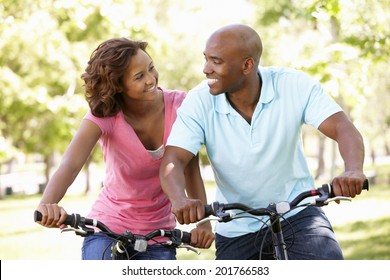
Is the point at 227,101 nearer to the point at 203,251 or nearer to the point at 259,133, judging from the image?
the point at 259,133

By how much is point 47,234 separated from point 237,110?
17390mm

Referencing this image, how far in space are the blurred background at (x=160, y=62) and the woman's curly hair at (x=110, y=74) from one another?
254cm

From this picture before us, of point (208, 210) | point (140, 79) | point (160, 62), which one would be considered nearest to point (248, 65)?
point (140, 79)

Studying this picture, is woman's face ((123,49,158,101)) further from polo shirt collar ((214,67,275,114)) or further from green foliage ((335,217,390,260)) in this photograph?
green foliage ((335,217,390,260))

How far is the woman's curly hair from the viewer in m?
4.90

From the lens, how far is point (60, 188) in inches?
186

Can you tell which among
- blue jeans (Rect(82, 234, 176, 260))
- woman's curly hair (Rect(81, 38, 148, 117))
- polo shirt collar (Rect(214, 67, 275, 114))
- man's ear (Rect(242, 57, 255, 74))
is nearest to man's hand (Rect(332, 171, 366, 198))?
polo shirt collar (Rect(214, 67, 275, 114))

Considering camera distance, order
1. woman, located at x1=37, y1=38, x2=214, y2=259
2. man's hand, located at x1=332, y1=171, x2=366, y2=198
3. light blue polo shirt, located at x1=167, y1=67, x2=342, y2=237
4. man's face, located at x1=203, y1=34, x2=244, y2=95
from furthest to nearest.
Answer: woman, located at x1=37, y1=38, x2=214, y2=259 < light blue polo shirt, located at x1=167, y1=67, x2=342, y2=237 < man's face, located at x1=203, y1=34, x2=244, y2=95 < man's hand, located at x1=332, y1=171, x2=366, y2=198

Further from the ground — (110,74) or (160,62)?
(160,62)

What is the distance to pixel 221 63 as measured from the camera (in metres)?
4.48

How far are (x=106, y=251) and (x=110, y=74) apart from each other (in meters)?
0.96

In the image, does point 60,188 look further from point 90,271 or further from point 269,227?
point 269,227

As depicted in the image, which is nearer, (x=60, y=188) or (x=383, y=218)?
(x=60, y=188)

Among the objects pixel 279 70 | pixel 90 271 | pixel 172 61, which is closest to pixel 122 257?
pixel 90 271
